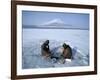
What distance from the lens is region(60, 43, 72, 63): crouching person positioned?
72.8 inches

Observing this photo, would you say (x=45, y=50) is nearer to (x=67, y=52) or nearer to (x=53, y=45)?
(x=53, y=45)

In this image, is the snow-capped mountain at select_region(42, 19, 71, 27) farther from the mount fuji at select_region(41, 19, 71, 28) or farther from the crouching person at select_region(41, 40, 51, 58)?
the crouching person at select_region(41, 40, 51, 58)

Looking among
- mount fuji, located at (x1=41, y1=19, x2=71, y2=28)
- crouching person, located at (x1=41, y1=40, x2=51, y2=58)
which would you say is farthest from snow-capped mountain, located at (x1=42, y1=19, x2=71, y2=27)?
crouching person, located at (x1=41, y1=40, x2=51, y2=58)

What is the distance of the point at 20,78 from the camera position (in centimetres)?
171

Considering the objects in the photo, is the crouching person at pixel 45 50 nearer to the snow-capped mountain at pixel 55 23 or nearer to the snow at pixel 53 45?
the snow at pixel 53 45

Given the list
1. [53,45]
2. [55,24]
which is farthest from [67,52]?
[55,24]

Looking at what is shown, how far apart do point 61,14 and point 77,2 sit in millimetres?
206

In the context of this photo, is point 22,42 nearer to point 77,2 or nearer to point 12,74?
point 12,74

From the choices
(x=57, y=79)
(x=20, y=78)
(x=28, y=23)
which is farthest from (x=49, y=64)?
(x=28, y=23)

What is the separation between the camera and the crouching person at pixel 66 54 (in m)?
1.85

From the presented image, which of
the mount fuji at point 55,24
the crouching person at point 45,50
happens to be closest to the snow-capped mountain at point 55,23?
the mount fuji at point 55,24

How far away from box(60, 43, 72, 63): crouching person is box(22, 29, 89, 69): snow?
0.03 meters

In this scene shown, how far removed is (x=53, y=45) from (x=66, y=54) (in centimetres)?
16

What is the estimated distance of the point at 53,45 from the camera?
182 centimetres
